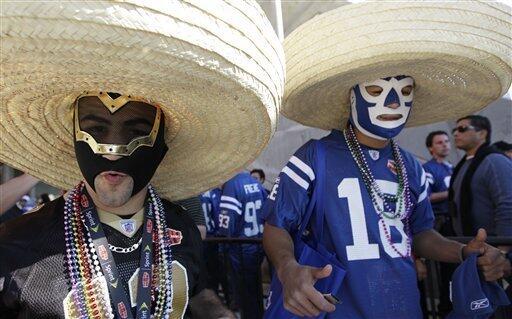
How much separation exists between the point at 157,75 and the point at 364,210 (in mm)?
1218

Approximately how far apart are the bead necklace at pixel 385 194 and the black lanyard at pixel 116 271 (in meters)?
1.05

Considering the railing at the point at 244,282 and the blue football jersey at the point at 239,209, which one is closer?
the railing at the point at 244,282

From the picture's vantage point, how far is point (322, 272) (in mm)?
1952

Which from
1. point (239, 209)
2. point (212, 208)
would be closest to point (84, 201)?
point (239, 209)

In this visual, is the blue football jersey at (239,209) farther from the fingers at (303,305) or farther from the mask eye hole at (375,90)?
the fingers at (303,305)

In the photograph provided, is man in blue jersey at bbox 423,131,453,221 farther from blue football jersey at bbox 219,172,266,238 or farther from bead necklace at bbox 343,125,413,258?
bead necklace at bbox 343,125,413,258

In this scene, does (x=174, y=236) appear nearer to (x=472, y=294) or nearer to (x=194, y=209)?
(x=472, y=294)

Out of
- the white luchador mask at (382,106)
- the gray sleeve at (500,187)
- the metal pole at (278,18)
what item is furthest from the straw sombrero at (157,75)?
the metal pole at (278,18)

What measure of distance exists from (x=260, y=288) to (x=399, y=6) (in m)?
2.93

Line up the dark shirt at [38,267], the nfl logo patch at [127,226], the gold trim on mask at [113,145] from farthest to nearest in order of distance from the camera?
the nfl logo patch at [127,226] → the gold trim on mask at [113,145] → the dark shirt at [38,267]

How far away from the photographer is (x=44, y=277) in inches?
67.2

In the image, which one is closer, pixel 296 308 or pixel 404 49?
pixel 296 308

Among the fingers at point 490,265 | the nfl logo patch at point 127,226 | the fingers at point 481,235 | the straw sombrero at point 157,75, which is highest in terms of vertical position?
the straw sombrero at point 157,75

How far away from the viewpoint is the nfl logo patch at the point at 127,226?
6.19ft
